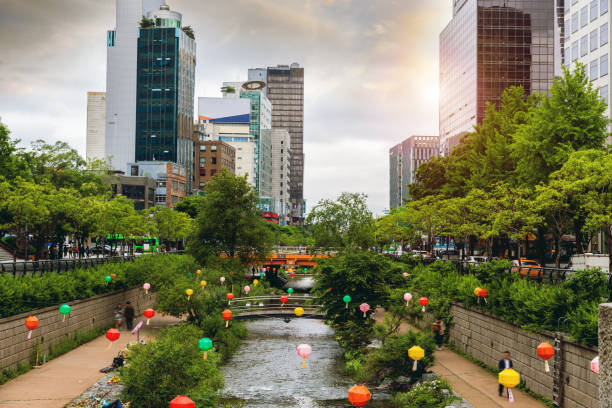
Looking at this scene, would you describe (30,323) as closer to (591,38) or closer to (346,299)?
(346,299)

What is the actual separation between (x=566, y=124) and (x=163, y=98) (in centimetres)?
13980

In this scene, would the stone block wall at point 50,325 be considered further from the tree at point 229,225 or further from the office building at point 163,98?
the office building at point 163,98

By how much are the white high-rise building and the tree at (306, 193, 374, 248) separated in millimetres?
109175

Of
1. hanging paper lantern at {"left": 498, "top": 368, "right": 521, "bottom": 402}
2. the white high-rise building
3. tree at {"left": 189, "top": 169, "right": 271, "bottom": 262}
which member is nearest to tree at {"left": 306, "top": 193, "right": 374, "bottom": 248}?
tree at {"left": 189, "top": 169, "right": 271, "bottom": 262}

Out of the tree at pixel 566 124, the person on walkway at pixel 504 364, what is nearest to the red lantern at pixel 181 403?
the person on walkway at pixel 504 364

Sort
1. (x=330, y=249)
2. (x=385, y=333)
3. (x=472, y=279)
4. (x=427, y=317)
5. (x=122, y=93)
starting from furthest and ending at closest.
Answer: (x=122, y=93) → (x=330, y=249) → (x=427, y=317) → (x=472, y=279) → (x=385, y=333)

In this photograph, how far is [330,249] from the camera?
2830 inches

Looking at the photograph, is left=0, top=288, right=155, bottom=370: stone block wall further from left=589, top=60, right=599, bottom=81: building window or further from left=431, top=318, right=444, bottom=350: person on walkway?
left=589, top=60, right=599, bottom=81: building window

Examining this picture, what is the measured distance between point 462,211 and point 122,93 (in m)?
142

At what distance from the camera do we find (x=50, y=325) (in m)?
31.4

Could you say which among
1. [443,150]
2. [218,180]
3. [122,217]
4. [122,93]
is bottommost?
[122,217]

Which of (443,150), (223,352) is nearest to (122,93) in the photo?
(443,150)

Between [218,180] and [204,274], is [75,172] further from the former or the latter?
[204,274]

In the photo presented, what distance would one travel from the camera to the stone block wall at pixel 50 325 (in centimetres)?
→ 2627
